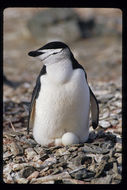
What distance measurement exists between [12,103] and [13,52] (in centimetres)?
294

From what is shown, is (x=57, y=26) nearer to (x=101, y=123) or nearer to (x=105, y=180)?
(x=101, y=123)

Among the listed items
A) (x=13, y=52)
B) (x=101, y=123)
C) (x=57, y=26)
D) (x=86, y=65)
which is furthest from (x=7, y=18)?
(x=101, y=123)

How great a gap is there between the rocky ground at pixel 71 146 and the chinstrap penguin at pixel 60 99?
0.26ft

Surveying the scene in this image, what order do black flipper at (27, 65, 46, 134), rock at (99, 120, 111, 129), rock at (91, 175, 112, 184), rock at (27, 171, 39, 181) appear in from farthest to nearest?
rock at (99, 120, 111, 129)
black flipper at (27, 65, 46, 134)
rock at (27, 171, 39, 181)
rock at (91, 175, 112, 184)

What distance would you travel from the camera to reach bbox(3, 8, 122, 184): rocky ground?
74.3 inches

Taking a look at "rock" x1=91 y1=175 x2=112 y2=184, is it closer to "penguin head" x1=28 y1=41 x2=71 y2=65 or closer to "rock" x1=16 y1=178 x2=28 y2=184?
"rock" x1=16 y1=178 x2=28 y2=184

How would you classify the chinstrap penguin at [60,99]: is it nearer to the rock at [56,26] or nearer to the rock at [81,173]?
the rock at [81,173]

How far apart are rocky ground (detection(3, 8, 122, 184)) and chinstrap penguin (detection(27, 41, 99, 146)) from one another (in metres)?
0.08

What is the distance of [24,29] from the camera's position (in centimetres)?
770

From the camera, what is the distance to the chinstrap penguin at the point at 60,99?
198cm

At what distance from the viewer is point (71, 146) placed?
6.82ft

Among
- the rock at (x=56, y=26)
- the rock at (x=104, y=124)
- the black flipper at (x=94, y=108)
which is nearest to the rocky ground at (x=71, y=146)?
the rock at (x=104, y=124)

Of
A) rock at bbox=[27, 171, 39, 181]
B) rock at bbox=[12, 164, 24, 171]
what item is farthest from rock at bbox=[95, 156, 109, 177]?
rock at bbox=[12, 164, 24, 171]

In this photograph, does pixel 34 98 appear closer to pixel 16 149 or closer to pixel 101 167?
pixel 16 149
